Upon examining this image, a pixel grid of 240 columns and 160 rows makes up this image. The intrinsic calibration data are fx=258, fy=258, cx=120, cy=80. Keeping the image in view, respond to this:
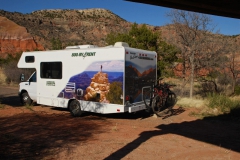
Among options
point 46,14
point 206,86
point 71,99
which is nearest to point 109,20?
point 46,14

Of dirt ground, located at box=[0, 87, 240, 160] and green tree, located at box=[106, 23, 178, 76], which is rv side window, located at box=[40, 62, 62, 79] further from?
green tree, located at box=[106, 23, 178, 76]

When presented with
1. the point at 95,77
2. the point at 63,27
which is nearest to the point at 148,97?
the point at 95,77

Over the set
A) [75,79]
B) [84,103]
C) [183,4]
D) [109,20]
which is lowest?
[84,103]

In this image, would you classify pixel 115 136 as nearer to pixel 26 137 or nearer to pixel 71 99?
pixel 26 137

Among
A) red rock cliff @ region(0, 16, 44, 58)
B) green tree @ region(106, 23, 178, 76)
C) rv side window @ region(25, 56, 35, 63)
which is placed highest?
red rock cliff @ region(0, 16, 44, 58)

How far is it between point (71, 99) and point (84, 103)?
0.79m

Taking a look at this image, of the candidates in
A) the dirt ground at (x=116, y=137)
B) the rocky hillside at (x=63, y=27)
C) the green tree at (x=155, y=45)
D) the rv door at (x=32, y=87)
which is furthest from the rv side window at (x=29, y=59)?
the rocky hillside at (x=63, y=27)

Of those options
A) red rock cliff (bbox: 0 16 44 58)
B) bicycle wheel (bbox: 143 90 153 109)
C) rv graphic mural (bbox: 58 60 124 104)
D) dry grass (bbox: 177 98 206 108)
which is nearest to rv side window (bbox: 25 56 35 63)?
rv graphic mural (bbox: 58 60 124 104)

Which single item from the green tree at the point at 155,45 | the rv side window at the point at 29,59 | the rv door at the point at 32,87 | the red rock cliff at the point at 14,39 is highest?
the red rock cliff at the point at 14,39

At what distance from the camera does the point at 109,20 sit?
77625 mm

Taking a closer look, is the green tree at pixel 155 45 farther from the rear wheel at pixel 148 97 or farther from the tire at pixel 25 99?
the tire at pixel 25 99

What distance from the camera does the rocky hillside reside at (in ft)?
195

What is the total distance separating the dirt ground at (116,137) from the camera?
20.4 feet

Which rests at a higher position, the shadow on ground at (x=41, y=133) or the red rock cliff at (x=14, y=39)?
the red rock cliff at (x=14, y=39)
